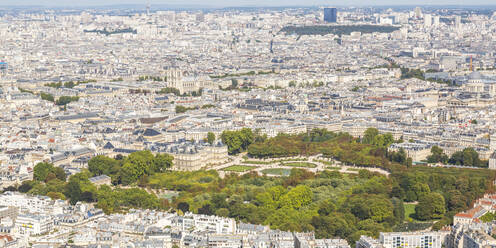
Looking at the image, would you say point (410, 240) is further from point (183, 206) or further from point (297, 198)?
point (183, 206)

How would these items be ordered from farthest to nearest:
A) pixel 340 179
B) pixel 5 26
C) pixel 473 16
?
pixel 473 16
pixel 5 26
pixel 340 179

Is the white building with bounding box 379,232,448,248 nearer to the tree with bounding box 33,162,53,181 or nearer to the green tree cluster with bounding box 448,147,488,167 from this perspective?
the green tree cluster with bounding box 448,147,488,167

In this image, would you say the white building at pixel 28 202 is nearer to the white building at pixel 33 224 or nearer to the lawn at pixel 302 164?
the white building at pixel 33 224

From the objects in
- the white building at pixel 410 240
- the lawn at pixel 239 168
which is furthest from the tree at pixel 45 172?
the white building at pixel 410 240

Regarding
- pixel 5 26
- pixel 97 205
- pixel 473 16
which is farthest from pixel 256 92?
pixel 473 16

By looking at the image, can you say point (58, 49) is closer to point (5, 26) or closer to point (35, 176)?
point (5, 26)

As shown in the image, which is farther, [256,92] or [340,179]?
[256,92]
